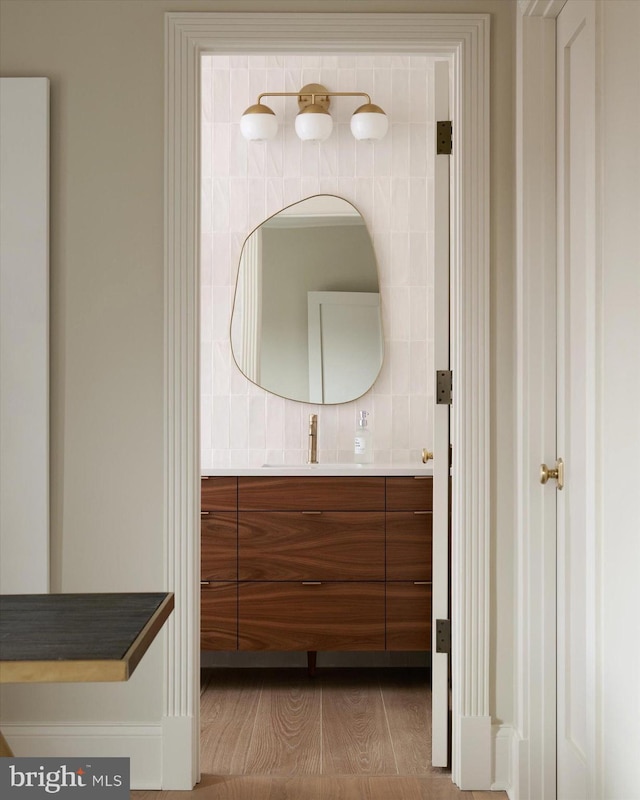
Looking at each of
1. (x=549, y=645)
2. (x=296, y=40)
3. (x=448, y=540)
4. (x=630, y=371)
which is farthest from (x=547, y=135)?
(x=549, y=645)

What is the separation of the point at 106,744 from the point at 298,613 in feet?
3.23

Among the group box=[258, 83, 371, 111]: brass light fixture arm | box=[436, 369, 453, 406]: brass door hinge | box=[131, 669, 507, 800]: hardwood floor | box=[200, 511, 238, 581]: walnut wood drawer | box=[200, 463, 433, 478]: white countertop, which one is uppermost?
box=[258, 83, 371, 111]: brass light fixture arm

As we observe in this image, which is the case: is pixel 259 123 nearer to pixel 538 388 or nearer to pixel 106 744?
pixel 538 388

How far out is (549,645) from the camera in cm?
225

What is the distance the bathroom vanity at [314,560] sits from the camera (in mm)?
3188

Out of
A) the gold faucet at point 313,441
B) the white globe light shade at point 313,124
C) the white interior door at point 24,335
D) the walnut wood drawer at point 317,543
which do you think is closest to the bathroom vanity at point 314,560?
the walnut wood drawer at point 317,543

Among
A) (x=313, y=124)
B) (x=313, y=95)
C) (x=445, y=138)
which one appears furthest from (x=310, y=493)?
(x=313, y=95)

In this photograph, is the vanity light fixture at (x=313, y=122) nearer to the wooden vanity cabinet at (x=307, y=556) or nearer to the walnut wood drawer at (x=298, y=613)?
the wooden vanity cabinet at (x=307, y=556)

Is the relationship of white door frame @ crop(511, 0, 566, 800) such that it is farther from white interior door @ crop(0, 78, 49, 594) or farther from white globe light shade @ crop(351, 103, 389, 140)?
white interior door @ crop(0, 78, 49, 594)

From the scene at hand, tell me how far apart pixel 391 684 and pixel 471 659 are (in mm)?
1096

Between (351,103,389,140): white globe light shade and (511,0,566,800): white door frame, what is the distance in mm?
1265

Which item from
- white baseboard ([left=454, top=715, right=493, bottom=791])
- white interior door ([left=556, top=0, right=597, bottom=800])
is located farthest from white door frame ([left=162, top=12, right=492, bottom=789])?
white interior door ([left=556, top=0, right=597, bottom=800])

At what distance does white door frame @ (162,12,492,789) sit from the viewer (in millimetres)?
2375

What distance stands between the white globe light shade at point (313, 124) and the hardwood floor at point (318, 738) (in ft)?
7.77
